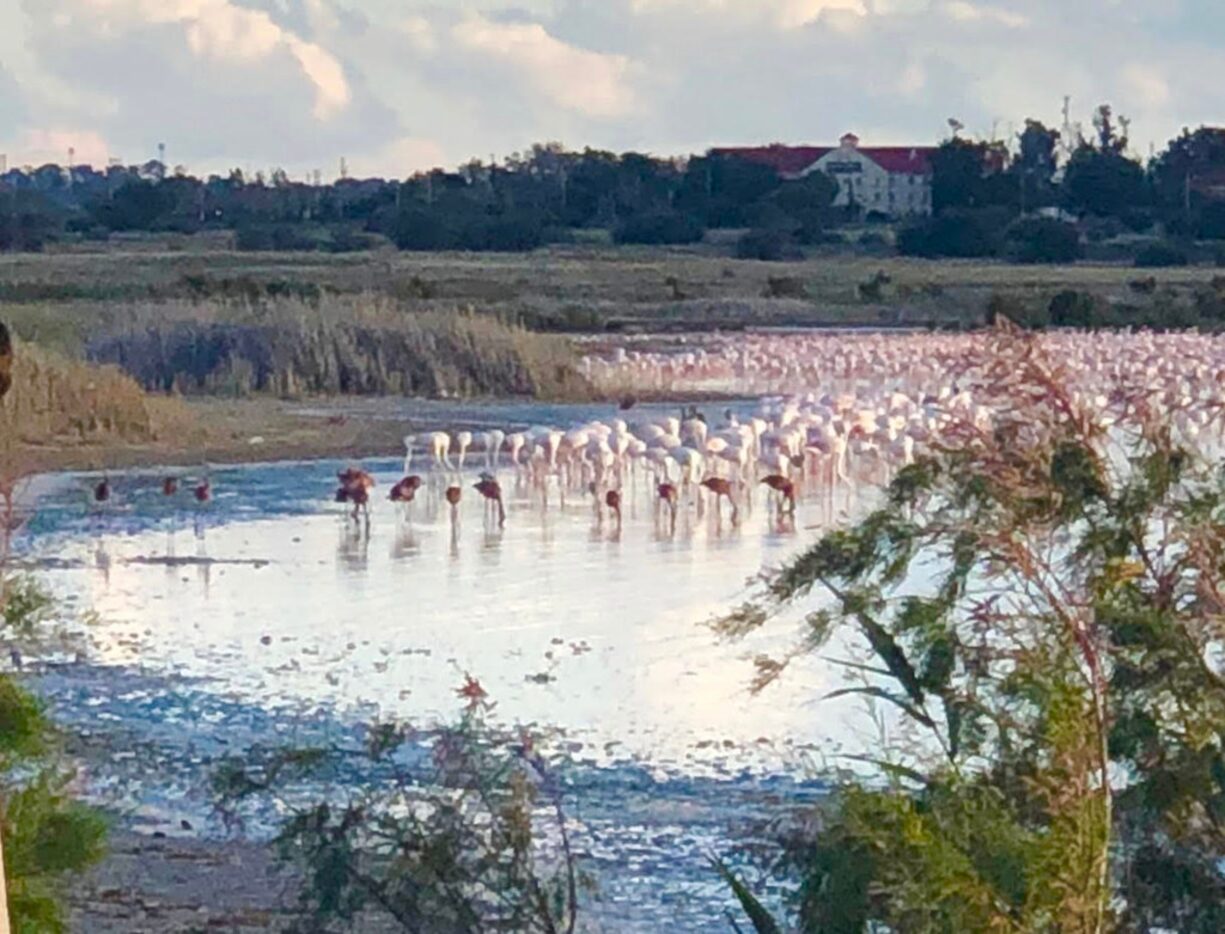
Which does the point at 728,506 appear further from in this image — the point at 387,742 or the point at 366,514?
the point at 387,742

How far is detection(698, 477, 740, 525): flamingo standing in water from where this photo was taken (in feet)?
71.2

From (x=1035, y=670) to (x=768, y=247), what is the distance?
69883 millimetres

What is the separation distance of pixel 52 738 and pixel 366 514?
1406 cm

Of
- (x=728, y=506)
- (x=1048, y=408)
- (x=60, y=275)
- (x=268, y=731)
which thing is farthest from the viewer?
(x=60, y=275)

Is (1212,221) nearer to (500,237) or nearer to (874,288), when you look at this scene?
(874,288)

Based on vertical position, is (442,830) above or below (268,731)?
above

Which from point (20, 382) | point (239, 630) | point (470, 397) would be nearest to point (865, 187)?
point (470, 397)

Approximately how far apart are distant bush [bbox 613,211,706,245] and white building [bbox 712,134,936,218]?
10.5 metres

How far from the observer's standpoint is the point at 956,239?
2943 inches

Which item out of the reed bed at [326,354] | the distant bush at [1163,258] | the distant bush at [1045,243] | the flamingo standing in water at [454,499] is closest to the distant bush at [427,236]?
the distant bush at [1045,243]

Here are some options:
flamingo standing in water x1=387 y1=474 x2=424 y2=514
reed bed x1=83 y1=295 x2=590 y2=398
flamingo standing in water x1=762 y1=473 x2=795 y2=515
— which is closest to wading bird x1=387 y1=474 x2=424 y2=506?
flamingo standing in water x1=387 y1=474 x2=424 y2=514

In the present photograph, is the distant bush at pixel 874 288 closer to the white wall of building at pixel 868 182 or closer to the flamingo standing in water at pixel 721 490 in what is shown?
the white wall of building at pixel 868 182

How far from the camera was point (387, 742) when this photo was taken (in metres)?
7.70

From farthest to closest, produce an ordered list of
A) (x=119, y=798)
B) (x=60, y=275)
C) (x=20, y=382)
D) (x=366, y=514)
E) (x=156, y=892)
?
1. (x=60, y=275)
2. (x=20, y=382)
3. (x=366, y=514)
4. (x=119, y=798)
5. (x=156, y=892)
